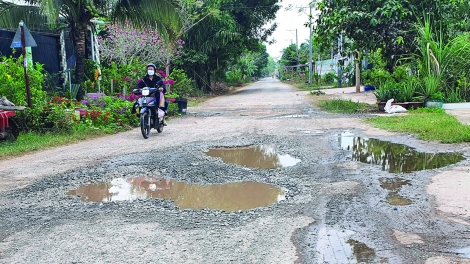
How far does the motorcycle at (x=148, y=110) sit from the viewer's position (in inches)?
348

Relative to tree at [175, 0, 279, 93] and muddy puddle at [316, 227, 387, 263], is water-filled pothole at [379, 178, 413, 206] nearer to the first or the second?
muddy puddle at [316, 227, 387, 263]

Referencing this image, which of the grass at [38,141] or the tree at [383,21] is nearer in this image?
the grass at [38,141]

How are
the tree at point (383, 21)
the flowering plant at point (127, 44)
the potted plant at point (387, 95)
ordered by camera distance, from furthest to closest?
the flowering plant at point (127, 44) → the potted plant at point (387, 95) → the tree at point (383, 21)

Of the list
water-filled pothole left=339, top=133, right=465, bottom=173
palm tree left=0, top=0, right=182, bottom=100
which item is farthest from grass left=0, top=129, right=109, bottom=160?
water-filled pothole left=339, top=133, right=465, bottom=173

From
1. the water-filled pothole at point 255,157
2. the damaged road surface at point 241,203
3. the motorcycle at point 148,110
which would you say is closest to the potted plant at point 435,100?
the damaged road surface at point 241,203

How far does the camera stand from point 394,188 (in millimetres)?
4574

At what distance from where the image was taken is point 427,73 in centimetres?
1293

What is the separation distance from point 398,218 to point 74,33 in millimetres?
11317

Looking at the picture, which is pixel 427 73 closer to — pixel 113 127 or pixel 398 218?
pixel 113 127

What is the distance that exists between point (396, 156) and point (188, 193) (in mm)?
3356

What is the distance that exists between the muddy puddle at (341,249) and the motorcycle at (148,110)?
20.0 ft

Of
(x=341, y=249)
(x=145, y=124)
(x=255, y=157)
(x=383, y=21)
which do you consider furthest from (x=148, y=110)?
(x=383, y=21)

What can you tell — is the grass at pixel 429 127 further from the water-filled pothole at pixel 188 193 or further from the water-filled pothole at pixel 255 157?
the water-filled pothole at pixel 188 193

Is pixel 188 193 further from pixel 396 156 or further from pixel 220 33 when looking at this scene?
pixel 220 33
